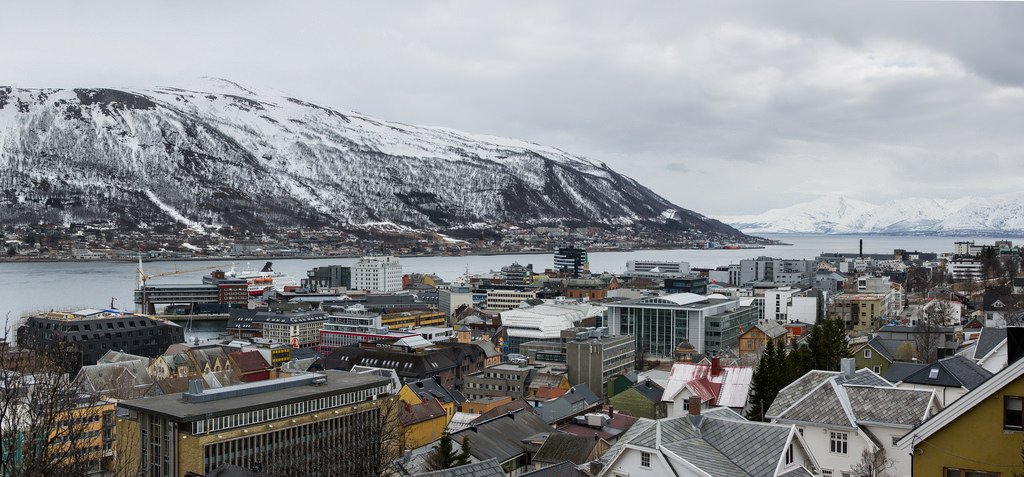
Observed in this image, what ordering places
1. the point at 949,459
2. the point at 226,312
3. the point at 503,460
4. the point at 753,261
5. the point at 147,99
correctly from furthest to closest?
1. the point at 147,99
2. the point at 753,261
3. the point at 226,312
4. the point at 503,460
5. the point at 949,459

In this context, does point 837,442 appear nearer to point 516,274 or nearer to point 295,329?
point 295,329

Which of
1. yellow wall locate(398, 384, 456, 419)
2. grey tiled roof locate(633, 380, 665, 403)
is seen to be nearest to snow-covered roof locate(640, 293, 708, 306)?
grey tiled roof locate(633, 380, 665, 403)

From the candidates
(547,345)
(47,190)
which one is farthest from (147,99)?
(547,345)

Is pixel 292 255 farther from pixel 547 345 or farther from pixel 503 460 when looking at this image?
pixel 503 460

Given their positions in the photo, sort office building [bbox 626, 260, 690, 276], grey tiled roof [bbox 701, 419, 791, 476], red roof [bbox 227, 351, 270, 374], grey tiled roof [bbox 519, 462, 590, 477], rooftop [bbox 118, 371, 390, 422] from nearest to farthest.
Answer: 1. grey tiled roof [bbox 701, 419, 791, 476]
2. grey tiled roof [bbox 519, 462, 590, 477]
3. rooftop [bbox 118, 371, 390, 422]
4. red roof [bbox 227, 351, 270, 374]
5. office building [bbox 626, 260, 690, 276]

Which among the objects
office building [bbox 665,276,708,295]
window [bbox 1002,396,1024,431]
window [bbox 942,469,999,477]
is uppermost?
window [bbox 1002,396,1024,431]

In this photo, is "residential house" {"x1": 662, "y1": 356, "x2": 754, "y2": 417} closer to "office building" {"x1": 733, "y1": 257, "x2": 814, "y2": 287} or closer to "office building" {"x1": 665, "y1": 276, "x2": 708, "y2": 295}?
"office building" {"x1": 665, "y1": 276, "x2": 708, "y2": 295}

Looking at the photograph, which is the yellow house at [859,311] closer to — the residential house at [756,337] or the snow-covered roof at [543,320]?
the residential house at [756,337]

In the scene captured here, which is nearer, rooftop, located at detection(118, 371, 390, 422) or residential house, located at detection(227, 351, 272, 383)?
rooftop, located at detection(118, 371, 390, 422)
